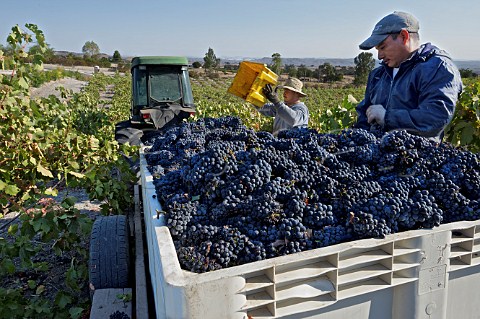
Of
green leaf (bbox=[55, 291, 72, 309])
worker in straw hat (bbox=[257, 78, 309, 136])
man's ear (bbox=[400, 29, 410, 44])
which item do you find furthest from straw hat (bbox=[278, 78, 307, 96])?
green leaf (bbox=[55, 291, 72, 309])

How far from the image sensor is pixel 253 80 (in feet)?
13.1

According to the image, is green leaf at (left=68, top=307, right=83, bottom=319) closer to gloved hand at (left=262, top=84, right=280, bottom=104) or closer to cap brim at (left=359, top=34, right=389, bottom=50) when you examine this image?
gloved hand at (left=262, top=84, right=280, bottom=104)

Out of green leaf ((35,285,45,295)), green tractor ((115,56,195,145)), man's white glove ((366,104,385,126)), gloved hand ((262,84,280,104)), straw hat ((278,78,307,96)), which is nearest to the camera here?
man's white glove ((366,104,385,126))

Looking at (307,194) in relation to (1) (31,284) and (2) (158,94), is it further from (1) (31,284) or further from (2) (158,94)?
(2) (158,94)

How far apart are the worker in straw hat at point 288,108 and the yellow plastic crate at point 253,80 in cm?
6

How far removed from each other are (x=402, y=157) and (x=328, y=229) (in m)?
0.59

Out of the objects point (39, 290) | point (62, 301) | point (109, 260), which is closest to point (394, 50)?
point (109, 260)

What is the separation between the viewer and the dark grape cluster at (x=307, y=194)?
4.64ft

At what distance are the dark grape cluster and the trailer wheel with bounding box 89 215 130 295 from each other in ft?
3.08

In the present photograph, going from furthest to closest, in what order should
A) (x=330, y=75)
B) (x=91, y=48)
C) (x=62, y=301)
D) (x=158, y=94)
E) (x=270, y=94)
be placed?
(x=91, y=48) < (x=330, y=75) < (x=158, y=94) < (x=270, y=94) < (x=62, y=301)

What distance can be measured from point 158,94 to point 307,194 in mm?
5738

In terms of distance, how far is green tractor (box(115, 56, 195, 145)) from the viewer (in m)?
6.58

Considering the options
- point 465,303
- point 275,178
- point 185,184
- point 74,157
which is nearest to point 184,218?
point 185,184

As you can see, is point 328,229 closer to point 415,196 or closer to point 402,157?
point 415,196
